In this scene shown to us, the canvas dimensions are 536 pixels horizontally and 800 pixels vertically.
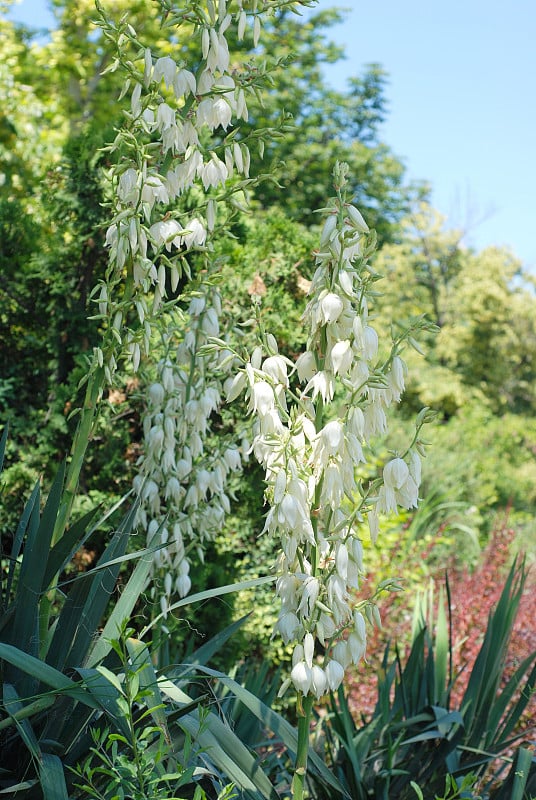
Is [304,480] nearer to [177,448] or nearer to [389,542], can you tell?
[177,448]

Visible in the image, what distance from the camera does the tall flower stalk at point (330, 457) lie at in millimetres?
1694

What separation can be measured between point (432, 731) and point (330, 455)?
3.84ft

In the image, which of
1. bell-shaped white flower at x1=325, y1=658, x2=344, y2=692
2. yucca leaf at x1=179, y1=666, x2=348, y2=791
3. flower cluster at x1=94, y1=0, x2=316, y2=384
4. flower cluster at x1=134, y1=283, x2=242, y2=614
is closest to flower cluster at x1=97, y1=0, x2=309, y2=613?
flower cluster at x1=94, y1=0, x2=316, y2=384

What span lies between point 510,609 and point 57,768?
1731mm

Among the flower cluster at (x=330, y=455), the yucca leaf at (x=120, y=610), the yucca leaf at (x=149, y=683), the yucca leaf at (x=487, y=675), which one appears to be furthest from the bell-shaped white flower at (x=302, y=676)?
the yucca leaf at (x=487, y=675)

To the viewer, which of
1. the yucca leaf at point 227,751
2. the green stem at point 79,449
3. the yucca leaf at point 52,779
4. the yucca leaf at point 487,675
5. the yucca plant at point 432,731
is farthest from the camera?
the yucca leaf at point 487,675

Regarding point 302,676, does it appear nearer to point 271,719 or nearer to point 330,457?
point 271,719

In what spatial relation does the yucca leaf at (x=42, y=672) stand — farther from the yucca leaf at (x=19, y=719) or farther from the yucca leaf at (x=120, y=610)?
the yucca leaf at (x=120, y=610)

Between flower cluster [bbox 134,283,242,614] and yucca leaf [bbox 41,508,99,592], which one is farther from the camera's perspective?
flower cluster [bbox 134,283,242,614]

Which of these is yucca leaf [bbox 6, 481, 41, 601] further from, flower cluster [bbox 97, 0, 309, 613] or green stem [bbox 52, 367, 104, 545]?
flower cluster [bbox 97, 0, 309, 613]

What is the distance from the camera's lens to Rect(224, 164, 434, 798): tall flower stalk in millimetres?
1694

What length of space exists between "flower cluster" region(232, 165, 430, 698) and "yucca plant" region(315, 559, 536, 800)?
0.64 meters

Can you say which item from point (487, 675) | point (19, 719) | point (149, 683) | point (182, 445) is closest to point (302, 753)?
point (149, 683)

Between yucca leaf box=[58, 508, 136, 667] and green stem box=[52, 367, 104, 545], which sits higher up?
green stem box=[52, 367, 104, 545]
